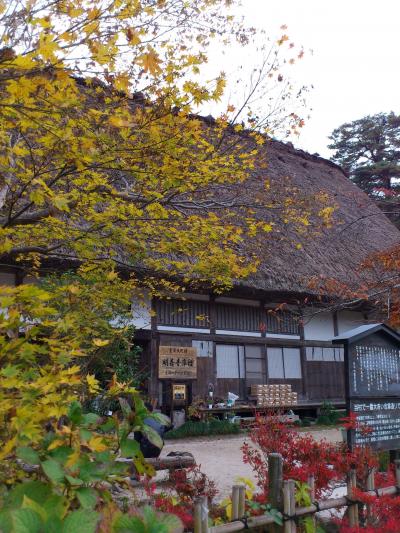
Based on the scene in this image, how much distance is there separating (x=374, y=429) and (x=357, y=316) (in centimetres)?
915

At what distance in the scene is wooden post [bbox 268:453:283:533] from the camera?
2809 mm

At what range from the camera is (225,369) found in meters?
10.5

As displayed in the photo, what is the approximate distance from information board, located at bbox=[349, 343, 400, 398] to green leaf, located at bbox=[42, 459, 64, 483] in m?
3.35

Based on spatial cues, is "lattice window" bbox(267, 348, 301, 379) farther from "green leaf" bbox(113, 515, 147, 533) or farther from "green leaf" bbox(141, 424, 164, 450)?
"green leaf" bbox(113, 515, 147, 533)

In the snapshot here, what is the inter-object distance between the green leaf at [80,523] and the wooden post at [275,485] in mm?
1846

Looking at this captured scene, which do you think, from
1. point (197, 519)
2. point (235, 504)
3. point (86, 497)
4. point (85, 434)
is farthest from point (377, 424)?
point (86, 497)

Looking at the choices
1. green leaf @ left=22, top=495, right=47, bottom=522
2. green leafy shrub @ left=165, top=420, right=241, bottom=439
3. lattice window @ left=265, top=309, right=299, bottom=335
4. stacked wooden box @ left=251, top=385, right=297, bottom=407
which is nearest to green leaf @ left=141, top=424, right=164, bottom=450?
green leaf @ left=22, top=495, right=47, bottom=522

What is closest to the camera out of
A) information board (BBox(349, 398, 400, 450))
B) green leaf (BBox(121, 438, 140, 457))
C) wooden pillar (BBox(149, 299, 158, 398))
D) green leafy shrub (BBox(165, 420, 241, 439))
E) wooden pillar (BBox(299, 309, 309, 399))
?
green leaf (BBox(121, 438, 140, 457))

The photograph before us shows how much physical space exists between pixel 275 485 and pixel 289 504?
120mm

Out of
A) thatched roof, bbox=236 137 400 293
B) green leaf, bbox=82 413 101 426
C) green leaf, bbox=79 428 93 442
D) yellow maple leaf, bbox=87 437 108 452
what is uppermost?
thatched roof, bbox=236 137 400 293

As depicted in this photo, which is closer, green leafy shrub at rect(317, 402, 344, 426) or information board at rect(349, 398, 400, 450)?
information board at rect(349, 398, 400, 450)

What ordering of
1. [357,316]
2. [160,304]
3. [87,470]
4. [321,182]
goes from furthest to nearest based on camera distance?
[321,182], [357,316], [160,304], [87,470]

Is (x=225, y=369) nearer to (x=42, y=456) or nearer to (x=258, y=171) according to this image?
(x=258, y=171)

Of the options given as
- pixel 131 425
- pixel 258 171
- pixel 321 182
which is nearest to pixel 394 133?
pixel 321 182
